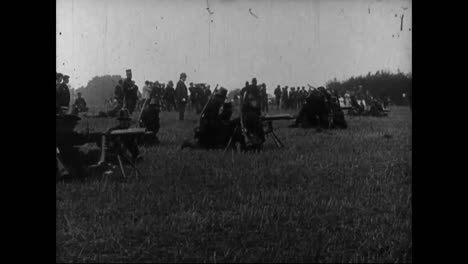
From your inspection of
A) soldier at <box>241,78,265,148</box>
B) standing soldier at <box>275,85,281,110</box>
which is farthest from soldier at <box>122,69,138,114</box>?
standing soldier at <box>275,85,281,110</box>

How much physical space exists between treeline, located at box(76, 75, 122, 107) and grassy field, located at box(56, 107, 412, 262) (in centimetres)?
60

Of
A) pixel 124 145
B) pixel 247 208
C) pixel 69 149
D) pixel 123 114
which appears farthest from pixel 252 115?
pixel 69 149

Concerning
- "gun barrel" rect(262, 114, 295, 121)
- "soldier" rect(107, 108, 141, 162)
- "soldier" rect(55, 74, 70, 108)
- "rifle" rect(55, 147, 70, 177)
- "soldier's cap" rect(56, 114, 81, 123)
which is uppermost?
"soldier" rect(55, 74, 70, 108)

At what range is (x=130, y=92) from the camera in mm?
5621

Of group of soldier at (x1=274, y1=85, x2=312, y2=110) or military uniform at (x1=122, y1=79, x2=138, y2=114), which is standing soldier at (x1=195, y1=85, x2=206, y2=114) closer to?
military uniform at (x1=122, y1=79, x2=138, y2=114)

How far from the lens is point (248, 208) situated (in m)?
4.75

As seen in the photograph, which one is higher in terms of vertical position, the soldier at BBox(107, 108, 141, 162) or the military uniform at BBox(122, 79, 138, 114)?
the military uniform at BBox(122, 79, 138, 114)

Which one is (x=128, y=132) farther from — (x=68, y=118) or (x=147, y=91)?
(x=68, y=118)

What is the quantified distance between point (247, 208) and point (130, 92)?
236cm

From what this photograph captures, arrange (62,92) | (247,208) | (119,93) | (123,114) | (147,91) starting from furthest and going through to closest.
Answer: (123,114)
(147,91)
(119,93)
(62,92)
(247,208)

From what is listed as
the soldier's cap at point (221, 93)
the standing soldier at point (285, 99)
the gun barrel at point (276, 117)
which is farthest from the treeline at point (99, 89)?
the gun barrel at point (276, 117)

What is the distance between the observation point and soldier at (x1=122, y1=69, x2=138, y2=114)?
17.1 feet

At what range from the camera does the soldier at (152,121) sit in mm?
6090
